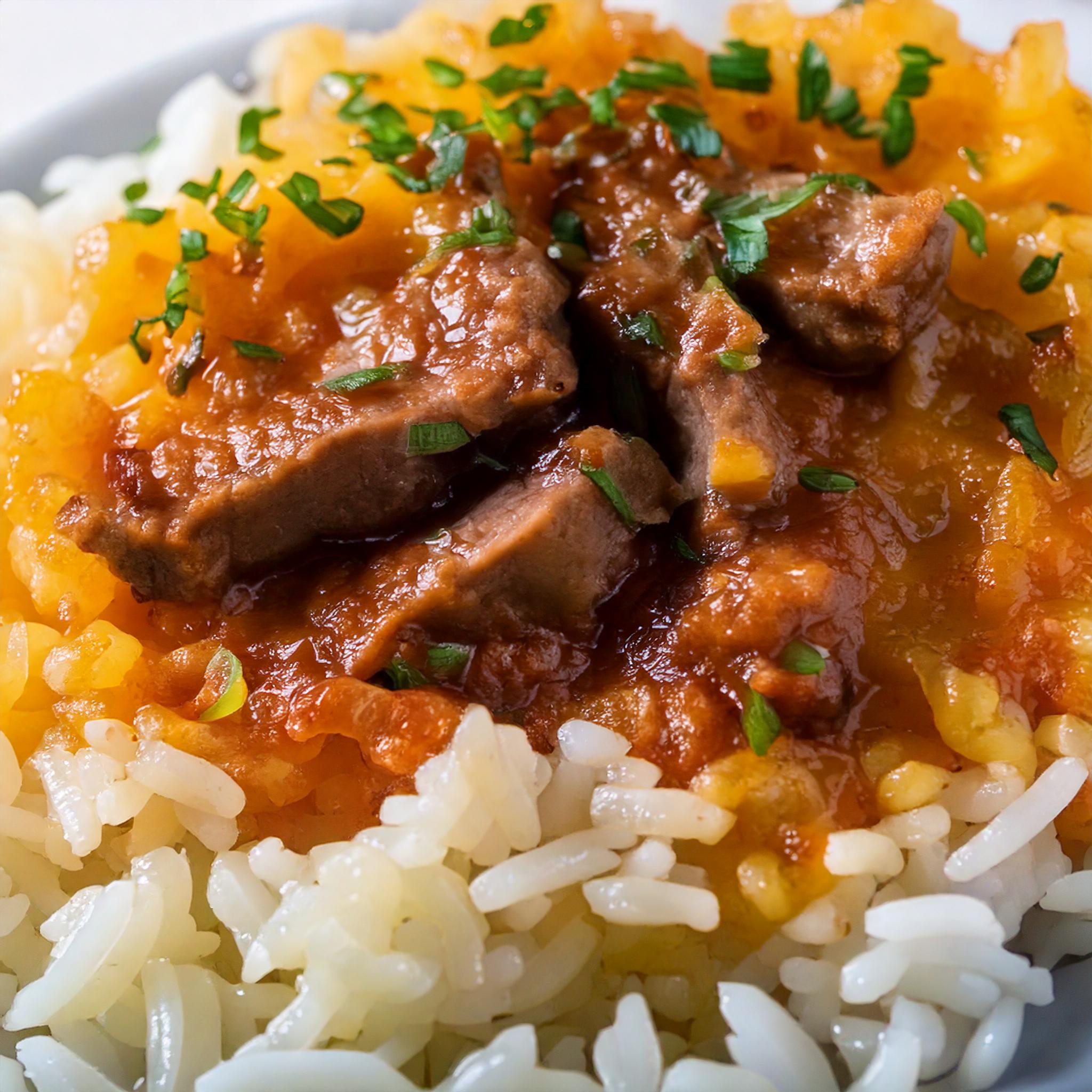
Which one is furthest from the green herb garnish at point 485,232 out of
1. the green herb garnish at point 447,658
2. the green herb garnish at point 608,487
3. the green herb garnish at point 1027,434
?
the green herb garnish at point 1027,434

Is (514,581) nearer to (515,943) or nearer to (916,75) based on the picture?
(515,943)

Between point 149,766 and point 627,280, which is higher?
point 627,280

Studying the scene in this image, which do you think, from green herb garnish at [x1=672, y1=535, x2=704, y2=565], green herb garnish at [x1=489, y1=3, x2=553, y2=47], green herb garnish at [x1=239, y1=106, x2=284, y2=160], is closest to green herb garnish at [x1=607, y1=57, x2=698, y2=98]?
green herb garnish at [x1=489, y1=3, x2=553, y2=47]

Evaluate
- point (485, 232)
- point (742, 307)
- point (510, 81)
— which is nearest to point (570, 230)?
point (485, 232)

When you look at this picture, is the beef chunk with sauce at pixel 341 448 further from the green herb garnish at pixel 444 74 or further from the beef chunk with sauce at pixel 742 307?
the green herb garnish at pixel 444 74

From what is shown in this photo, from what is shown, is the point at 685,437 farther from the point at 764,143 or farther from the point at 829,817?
the point at 764,143

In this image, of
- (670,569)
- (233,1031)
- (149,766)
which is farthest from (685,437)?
(233,1031)
